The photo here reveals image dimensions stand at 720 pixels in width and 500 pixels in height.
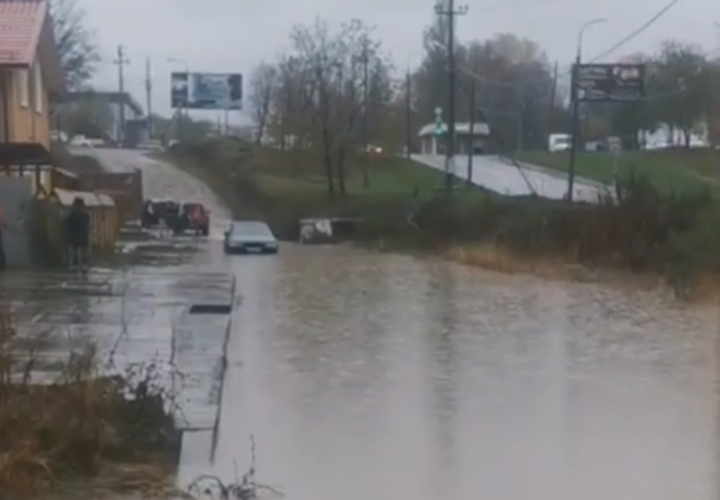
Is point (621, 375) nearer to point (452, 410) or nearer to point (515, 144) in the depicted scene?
point (452, 410)

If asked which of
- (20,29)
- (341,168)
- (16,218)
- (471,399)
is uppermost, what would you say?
(20,29)

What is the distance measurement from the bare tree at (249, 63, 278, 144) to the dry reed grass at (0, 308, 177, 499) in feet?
254

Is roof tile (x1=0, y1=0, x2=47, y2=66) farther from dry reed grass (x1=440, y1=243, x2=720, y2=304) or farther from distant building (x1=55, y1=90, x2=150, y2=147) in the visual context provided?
distant building (x1=55, y1=90, x2=150, y2=147)

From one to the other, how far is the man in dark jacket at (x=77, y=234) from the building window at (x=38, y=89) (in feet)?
28.7

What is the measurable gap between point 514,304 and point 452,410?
572 inches

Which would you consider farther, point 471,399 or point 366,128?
point 366,128

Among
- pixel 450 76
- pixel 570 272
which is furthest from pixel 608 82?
pixel 570 272

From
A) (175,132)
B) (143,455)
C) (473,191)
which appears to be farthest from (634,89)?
(175,132)

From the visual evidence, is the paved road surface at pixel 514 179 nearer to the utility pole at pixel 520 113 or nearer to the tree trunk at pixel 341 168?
the tree trunk at pixel 341 168

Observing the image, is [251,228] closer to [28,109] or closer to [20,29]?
[28,109]

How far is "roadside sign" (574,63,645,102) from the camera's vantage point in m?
62.4

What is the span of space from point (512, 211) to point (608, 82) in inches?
497

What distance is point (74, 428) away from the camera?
12250mm

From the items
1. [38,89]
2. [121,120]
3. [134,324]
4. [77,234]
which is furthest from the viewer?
[121,120]
